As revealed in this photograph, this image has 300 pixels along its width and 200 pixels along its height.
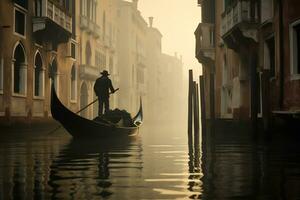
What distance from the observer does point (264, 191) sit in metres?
3.67

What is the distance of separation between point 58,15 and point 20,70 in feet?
11.4

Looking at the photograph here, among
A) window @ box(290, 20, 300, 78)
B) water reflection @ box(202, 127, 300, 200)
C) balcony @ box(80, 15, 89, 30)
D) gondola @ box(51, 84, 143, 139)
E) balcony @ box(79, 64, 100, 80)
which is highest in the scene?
balcony @ box(80, 15, 89, 30)

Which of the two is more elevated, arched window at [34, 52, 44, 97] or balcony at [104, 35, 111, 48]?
balcony at [104, 35, 111, 48]

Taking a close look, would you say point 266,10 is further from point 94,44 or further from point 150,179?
point 94,44

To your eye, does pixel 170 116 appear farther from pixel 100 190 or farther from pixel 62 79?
pixel 100 190

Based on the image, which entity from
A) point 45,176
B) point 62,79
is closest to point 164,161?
point 45,176

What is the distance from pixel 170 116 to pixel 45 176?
59.3m

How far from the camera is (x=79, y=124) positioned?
11383mm

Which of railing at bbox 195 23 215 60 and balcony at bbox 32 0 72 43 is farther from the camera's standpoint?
railing at bbox 195 23 215 60

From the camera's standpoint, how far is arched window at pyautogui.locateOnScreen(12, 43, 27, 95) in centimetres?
1577

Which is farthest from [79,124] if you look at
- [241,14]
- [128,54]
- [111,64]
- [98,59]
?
[128,54]

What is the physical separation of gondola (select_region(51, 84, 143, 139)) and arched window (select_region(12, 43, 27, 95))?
4.85 m

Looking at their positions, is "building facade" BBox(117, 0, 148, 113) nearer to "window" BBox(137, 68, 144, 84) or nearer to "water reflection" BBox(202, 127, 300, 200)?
"window" BBox(137, 68, 144, 84)

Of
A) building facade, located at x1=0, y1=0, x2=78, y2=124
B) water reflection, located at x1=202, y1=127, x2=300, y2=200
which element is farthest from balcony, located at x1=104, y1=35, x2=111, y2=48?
water reflection, located at x1=202, y1=127, x2=300, y2=200
